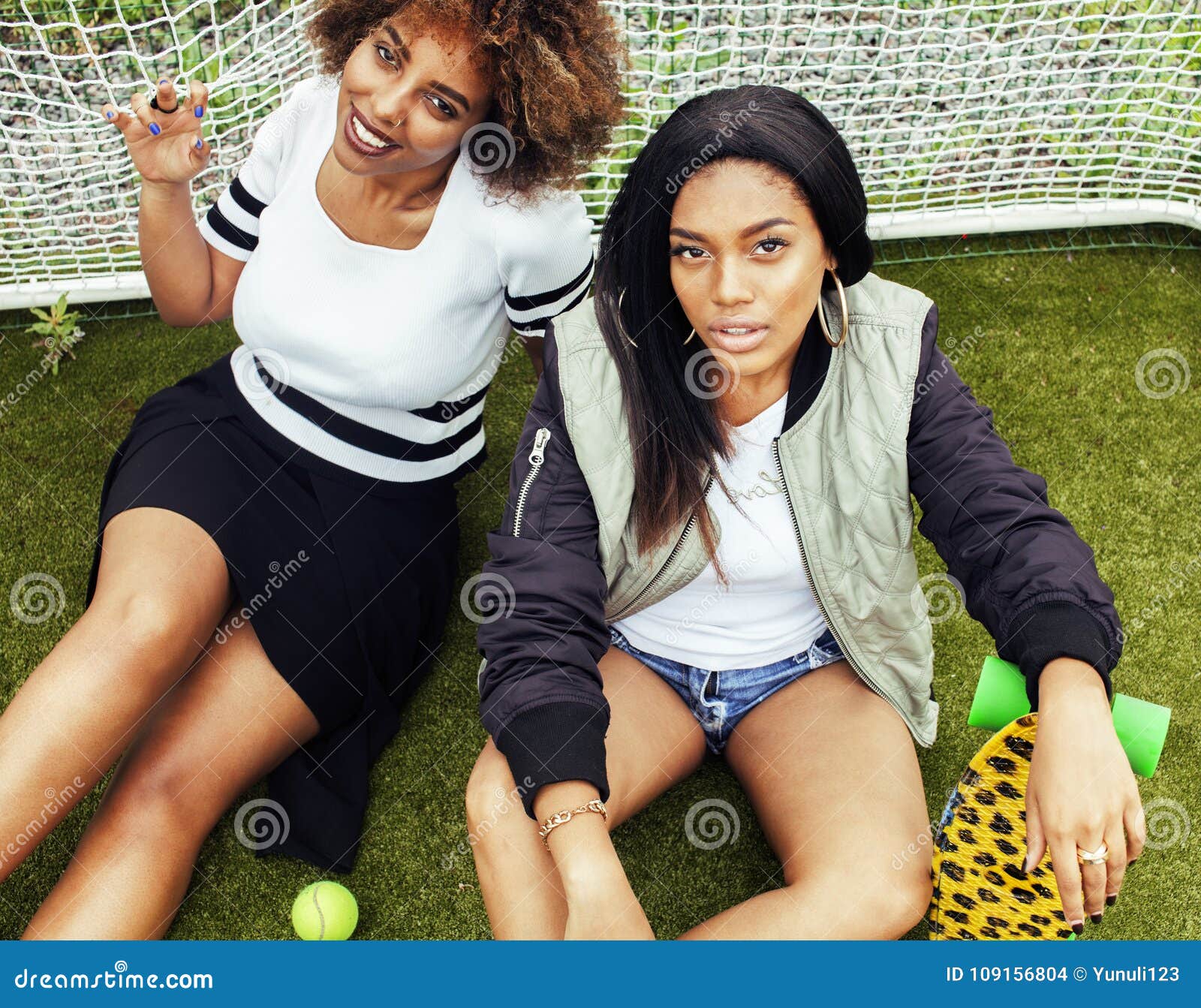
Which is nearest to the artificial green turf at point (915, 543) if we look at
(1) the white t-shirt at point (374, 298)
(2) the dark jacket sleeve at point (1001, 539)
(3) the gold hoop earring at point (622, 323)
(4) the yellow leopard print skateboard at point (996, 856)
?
(4) the yellow leopard print skateboard at point (996, 856)

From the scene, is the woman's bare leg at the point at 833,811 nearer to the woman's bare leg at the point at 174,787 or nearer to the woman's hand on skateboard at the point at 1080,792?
the woman's hand on skateboard at the point at 1080,792

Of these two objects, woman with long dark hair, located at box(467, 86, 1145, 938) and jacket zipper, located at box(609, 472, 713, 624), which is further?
jacket zipper, located at box(609, 472, 713, 624)

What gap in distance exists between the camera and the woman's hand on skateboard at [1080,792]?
1664 mm

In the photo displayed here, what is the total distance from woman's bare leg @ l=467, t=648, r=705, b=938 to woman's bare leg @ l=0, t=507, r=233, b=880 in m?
0.63

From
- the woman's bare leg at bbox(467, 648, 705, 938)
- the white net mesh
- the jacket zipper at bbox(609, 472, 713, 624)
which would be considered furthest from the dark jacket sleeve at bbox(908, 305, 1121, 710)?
the white net mesh

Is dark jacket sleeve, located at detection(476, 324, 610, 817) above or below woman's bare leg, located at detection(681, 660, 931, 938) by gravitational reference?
above

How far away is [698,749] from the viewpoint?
2.32 meters

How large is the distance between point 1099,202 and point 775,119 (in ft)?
7.75

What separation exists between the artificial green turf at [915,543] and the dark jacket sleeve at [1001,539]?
0.87m

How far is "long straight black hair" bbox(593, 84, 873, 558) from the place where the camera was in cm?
181

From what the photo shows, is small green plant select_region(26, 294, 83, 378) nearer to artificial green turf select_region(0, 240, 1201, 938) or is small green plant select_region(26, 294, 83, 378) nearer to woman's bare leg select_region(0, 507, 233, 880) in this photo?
artificial green turf select_region(0, 240, 1201, 938)

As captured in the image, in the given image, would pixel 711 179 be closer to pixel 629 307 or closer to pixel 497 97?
pixel 629 307

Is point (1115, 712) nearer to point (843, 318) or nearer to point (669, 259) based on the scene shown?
point (843, 318)

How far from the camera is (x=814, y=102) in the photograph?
375 cm
